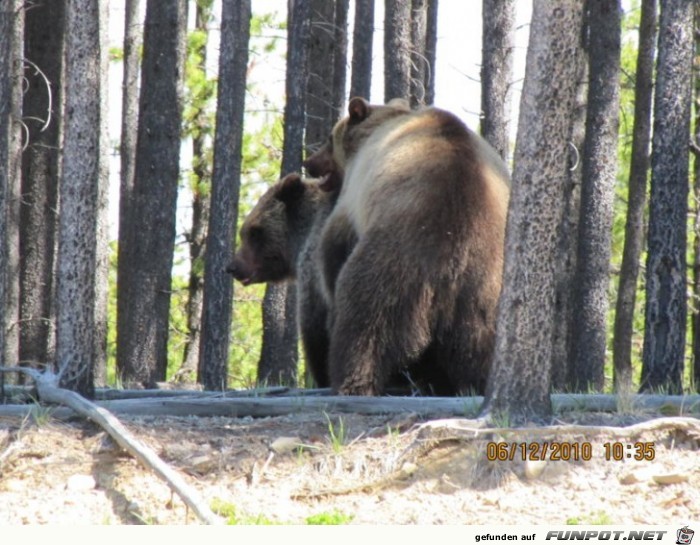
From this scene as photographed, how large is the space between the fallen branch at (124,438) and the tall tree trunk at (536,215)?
68.6 inches

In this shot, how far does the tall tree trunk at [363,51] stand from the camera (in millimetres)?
15898

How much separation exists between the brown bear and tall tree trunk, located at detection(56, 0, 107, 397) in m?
1.73

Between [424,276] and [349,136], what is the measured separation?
2566 mm

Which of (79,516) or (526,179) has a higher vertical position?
(526,179)

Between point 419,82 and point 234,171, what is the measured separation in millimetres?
3709

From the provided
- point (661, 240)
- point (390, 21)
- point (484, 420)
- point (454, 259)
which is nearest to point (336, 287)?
point (454, 259)

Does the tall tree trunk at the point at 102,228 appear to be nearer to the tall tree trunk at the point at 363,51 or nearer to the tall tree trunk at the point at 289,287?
the tall tree trunk at the point at 289,287

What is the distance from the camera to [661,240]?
9.67 meters

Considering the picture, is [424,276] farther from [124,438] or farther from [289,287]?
[289,287]

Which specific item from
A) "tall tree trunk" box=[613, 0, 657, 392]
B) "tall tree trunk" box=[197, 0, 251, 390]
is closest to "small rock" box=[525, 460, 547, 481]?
"tall tree trunk" box=[197, 0, 251, 390]

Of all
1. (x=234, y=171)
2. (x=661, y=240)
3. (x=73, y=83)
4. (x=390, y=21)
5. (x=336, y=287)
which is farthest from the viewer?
(x=390, y=21)

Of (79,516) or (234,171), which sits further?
(234,171)

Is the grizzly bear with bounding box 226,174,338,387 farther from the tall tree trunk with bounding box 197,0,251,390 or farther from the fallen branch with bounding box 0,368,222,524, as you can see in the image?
the tall tree trunk with bounding box 197,0,251,390

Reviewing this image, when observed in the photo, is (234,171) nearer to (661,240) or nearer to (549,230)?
(661,240)
